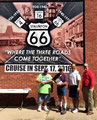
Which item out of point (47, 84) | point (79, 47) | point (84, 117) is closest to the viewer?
point (84, 117)

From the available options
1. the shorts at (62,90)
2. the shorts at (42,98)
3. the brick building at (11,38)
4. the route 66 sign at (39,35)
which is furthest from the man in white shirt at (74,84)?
the brick building at (11,38)

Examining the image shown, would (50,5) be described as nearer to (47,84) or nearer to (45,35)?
(45,35)

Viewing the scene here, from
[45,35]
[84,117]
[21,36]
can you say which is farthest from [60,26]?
[84,117]

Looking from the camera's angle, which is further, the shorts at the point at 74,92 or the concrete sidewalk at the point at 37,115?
the shorts at the point at 74,92

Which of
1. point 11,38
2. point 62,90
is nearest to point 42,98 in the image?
point 62,90

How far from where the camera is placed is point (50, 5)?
24.5 feet

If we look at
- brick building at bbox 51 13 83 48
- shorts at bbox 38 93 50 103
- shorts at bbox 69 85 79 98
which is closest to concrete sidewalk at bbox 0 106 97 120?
shorts at bbox 38 93 50 103

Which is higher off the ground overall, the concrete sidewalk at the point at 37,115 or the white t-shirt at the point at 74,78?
the white t-shirt at the point at 74,78

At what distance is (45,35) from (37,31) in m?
0.36

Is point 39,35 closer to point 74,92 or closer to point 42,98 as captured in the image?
point 42,98

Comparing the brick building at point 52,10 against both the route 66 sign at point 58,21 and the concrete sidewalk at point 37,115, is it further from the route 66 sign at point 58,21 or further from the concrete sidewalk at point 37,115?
the concrete sidewalk at point 37,115

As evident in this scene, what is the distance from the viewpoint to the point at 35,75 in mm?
7348

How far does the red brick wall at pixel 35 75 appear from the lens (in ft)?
23.8

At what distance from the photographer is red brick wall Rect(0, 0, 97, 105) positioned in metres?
7.25
